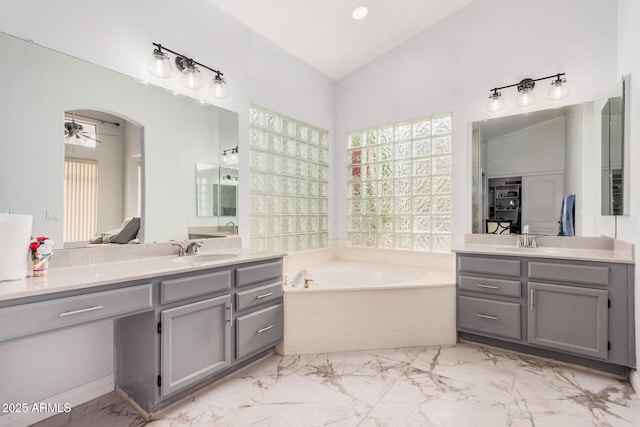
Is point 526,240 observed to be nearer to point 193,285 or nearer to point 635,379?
point 635,379

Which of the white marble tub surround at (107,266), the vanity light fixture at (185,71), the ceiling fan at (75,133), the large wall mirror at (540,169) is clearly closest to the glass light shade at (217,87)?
the vanity light fixture at (185,71)

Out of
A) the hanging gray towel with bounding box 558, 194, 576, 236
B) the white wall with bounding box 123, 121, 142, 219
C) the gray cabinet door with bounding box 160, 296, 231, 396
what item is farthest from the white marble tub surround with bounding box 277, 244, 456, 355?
the white wall with bounding box 123, 121, 142, 219

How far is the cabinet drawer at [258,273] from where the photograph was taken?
76.7 inches

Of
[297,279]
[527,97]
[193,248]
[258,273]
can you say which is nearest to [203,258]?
[193,248]

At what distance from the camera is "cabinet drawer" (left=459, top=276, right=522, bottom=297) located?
88.0 inches

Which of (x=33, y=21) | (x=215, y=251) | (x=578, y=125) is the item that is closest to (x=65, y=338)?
(x=215, y=251)

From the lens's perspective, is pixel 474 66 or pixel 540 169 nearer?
pixel 540 169

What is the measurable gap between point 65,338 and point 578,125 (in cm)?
366

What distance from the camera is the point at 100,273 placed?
1.49 meters

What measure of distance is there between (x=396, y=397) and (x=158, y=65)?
8.15ft

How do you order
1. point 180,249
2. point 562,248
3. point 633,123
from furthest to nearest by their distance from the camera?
1. point 562,248
2. point 180,249
3. point 633,123

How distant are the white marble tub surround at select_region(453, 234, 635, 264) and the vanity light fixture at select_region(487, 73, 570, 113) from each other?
109 centimetres

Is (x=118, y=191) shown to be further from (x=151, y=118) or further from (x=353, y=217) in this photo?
(x=353, y=217)

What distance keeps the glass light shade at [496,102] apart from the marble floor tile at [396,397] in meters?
1.97
